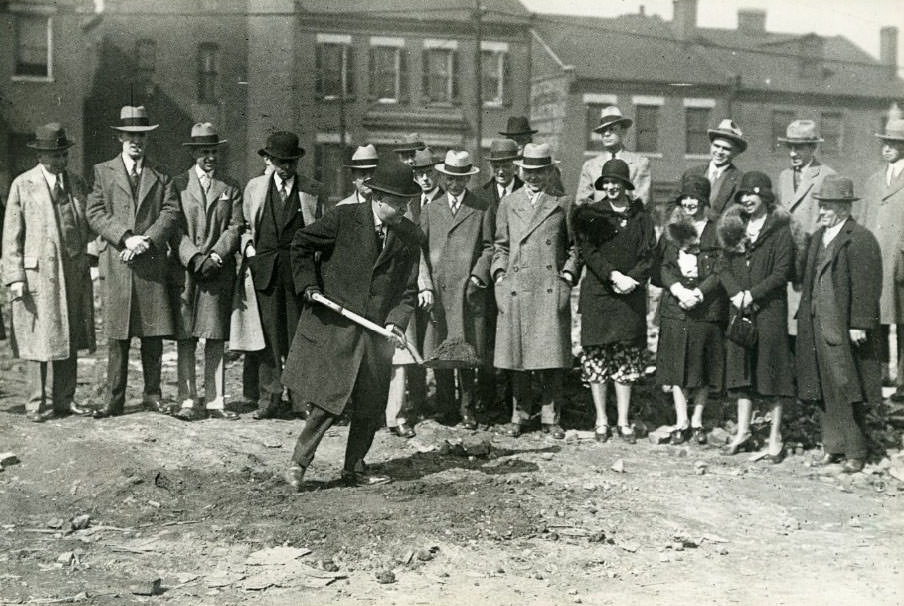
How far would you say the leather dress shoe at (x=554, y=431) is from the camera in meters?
8.50

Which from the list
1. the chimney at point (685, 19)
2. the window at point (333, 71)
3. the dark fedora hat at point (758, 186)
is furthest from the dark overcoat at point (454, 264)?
the chimney at point (685, 19)

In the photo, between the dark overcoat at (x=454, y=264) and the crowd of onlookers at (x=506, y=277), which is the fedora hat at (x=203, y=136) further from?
the dark overcoat at (x=454, y=264)

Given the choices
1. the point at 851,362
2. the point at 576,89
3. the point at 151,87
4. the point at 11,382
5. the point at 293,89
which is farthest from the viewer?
the point at 576,89

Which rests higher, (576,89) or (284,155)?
(576,89)

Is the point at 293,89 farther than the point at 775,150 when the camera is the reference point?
No

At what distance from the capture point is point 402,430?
8.34 metres

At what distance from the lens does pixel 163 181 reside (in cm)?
851

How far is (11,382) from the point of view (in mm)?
10180

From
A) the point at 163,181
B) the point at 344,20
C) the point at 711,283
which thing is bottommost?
the point at 711,283

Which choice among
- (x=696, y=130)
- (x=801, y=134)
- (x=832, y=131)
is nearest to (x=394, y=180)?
(x=801, y=134)

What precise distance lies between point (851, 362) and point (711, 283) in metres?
1.22

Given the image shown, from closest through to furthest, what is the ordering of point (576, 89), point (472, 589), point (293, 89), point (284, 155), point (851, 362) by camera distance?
point (472, 589) → point (851, 362) → point (284, 155) → point (293, 89) → point (576, 89)

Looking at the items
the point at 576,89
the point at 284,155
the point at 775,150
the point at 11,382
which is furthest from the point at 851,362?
the point at 775,150

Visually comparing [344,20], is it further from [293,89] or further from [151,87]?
[151,87]
